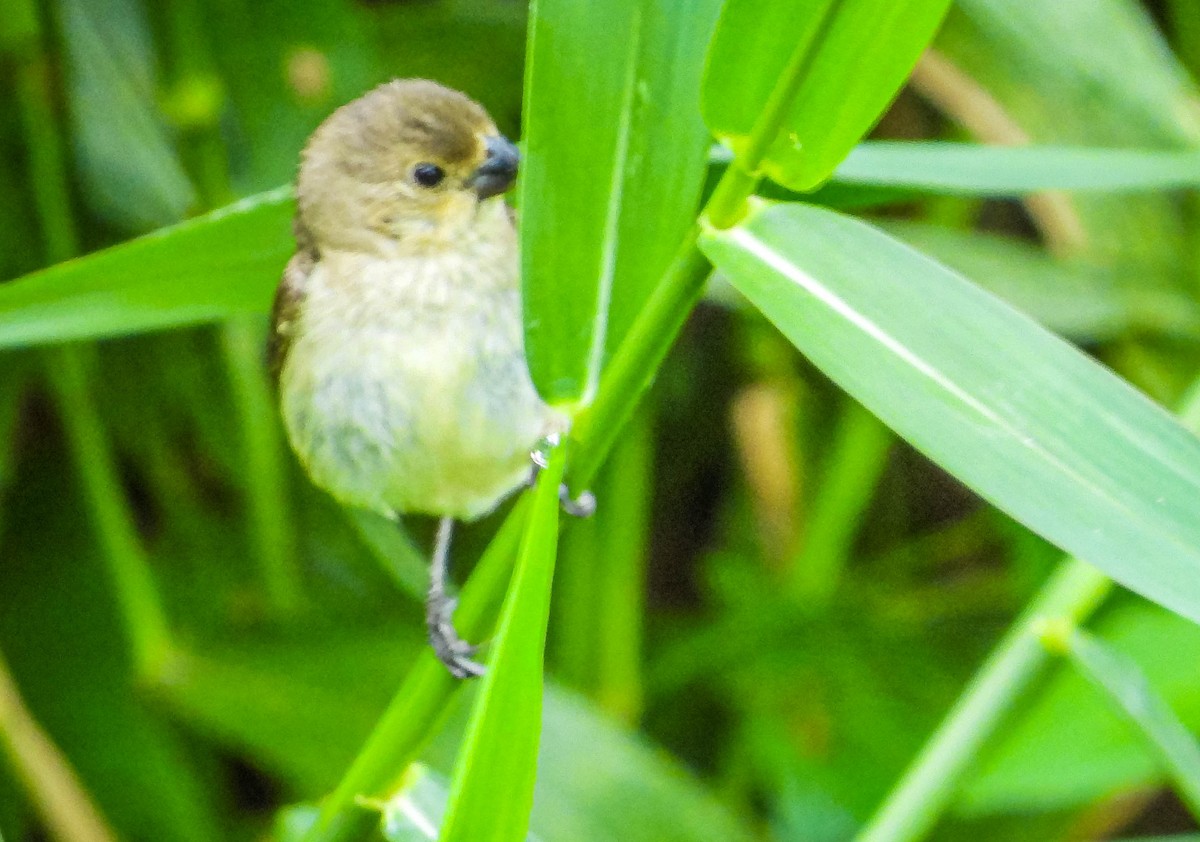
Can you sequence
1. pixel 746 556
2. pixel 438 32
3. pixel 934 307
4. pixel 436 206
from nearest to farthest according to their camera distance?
pixel 934 307 < pixel 436 206 < pixel 438 32 < pixel 746 556

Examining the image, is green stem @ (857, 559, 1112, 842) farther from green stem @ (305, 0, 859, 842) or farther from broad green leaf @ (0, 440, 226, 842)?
broad green leaf @ (0, 440, 226, 842)

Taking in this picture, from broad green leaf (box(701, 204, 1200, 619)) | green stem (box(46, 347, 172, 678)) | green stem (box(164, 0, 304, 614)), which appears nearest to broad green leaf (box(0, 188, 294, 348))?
broad green leaf (box(701, 204, 1200, 619))

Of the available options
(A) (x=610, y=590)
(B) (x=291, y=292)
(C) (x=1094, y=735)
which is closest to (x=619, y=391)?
(B) (x=291, y=292)

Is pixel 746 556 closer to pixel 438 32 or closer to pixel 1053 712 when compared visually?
pixel 1053 712

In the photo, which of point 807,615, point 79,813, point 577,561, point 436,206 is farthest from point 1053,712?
point 79,813

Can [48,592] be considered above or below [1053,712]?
below

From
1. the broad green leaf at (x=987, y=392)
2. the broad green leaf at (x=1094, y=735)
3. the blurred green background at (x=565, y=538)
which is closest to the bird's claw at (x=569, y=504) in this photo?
the broad green leaf at (x=987, y=392)
